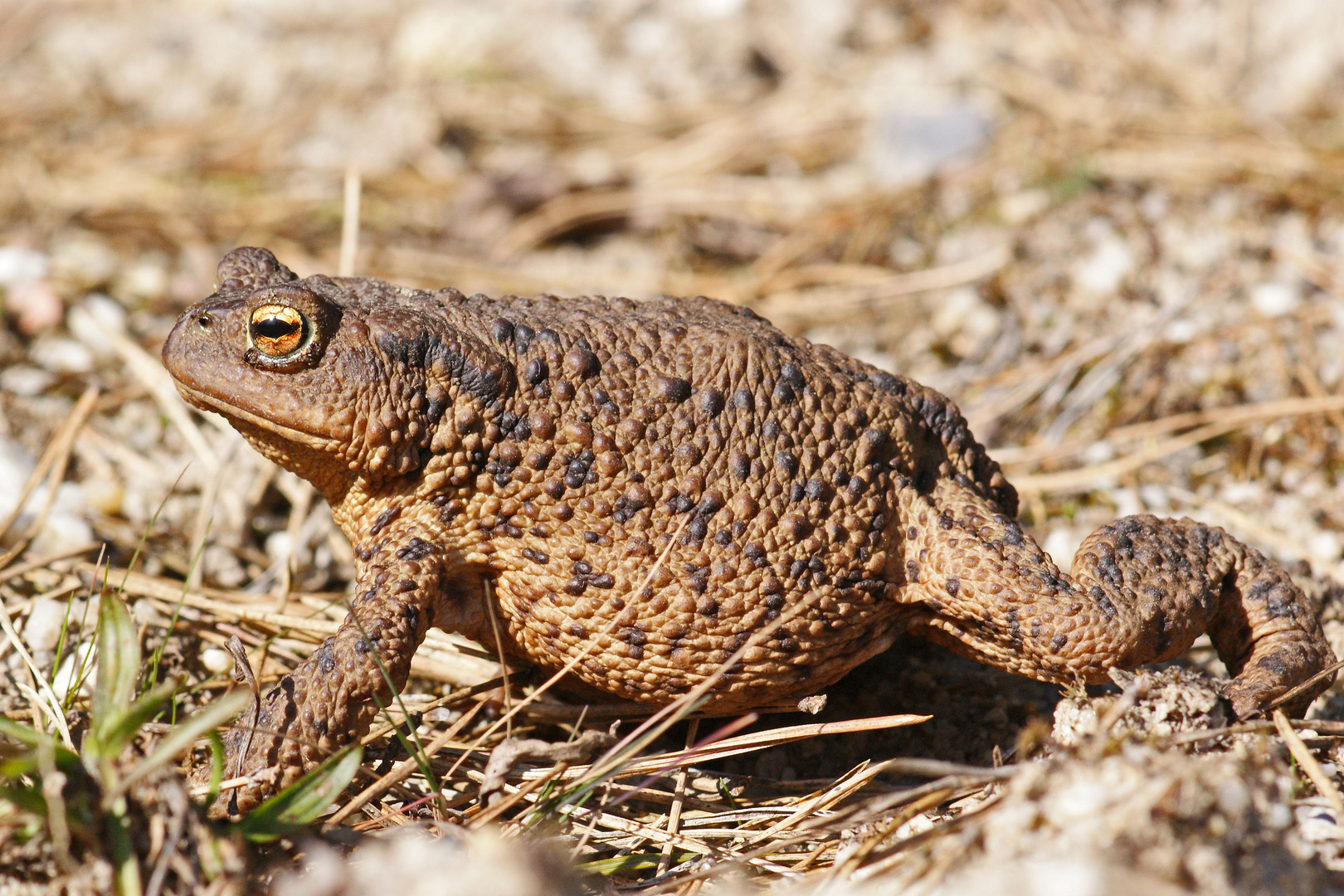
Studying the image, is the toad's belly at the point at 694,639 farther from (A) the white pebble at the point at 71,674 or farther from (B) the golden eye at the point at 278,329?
(A) the white pebble at the point at 71,674

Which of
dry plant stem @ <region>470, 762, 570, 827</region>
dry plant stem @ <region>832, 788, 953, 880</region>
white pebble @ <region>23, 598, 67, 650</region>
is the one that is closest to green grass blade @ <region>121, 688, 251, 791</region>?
dry plant stem @ <region>470, 762, 570, 827</region>

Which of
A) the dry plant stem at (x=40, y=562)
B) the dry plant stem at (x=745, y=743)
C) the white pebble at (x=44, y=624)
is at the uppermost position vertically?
the dry plant stem at (x=40, y=562)

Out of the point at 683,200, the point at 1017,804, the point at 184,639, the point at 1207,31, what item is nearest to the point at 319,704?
the point at 184,639

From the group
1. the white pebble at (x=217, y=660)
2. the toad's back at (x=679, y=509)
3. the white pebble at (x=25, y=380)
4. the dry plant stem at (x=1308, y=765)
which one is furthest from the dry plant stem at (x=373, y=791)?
the white pebble at (x=25, y=380)

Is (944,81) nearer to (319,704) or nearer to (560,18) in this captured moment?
(560,18)

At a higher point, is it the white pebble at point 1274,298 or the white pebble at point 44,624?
the white pebble at point 1274,298

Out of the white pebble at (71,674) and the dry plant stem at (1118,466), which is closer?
the white pebble at (71,674)

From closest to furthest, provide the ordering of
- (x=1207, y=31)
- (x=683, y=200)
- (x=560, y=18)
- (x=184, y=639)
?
(x=184, y=639)
(x=683, y=200)
(x=1207, y=31)
(x=560, y=18)
